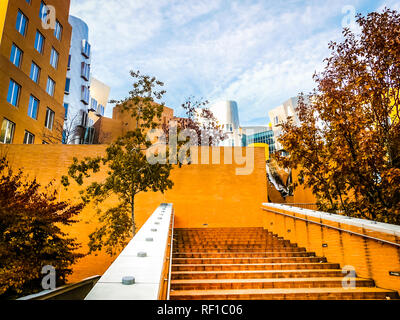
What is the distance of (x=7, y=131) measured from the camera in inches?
598

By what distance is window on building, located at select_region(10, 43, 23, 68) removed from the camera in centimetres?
1538

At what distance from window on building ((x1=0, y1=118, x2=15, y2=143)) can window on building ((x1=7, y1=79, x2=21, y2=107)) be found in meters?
1.12

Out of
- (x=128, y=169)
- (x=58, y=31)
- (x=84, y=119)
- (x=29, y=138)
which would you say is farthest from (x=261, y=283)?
(x=84, y=119)

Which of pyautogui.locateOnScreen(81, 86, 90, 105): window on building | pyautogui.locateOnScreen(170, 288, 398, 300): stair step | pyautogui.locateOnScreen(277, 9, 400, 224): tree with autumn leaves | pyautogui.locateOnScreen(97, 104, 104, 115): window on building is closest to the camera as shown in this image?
pyautogui.locateOnScreen(170, 288, 398, 300): stair step

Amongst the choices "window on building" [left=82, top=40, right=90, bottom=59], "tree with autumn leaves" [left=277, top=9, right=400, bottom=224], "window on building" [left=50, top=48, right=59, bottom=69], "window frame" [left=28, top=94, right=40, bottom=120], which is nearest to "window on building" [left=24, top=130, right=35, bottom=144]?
"window frame" [left=28, top=94, right=40, bottom=120]

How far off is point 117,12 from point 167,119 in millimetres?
16923

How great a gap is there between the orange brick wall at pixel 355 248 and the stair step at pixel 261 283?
0.30 metres

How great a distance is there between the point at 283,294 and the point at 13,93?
1733cm

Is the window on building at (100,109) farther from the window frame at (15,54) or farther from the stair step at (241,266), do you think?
A: the stair step at (241,266)

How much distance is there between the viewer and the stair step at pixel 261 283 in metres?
4.38

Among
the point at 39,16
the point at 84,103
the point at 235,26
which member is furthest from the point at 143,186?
the point at 84,103

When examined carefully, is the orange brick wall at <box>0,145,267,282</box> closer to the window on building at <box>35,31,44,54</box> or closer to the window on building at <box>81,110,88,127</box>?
the window on building at <box>35,31,44,54</box>

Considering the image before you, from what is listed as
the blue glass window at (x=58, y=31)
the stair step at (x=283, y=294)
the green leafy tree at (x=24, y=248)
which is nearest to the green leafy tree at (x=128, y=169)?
the green leafy tree at (x=24, y=248)
